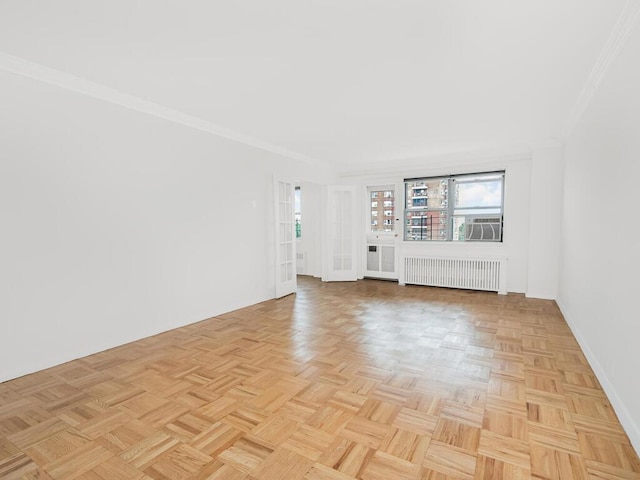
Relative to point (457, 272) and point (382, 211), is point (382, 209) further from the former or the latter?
point (457, 272)

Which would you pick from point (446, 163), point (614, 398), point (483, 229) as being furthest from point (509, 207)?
point (614, 398)

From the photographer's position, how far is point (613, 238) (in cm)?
224

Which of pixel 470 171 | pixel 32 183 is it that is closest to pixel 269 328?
pixel 32 183

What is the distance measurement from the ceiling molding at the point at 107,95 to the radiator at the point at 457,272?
3.73 m

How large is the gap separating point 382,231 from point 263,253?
9.59 feet

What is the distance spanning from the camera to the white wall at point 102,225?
258cm

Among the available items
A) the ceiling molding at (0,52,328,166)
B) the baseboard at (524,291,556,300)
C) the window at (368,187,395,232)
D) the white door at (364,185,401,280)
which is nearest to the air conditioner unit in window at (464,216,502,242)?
the baseboard at (524,291,556,300)

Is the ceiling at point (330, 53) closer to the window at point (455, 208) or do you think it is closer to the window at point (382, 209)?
the window at point (455, 208)

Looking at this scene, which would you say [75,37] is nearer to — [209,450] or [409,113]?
[209,450]

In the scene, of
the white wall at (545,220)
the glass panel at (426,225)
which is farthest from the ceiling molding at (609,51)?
the glass panel at (426,225)

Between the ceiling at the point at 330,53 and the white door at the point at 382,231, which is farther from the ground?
the ceiling at the point at 330,53

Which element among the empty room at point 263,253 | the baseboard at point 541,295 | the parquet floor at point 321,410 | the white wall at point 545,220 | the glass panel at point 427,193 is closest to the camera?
the parquet floor at point 321,410

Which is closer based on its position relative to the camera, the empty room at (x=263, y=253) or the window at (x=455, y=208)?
the empty room at (x=263, y=253)

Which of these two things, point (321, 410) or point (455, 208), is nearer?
point (321, 410)
